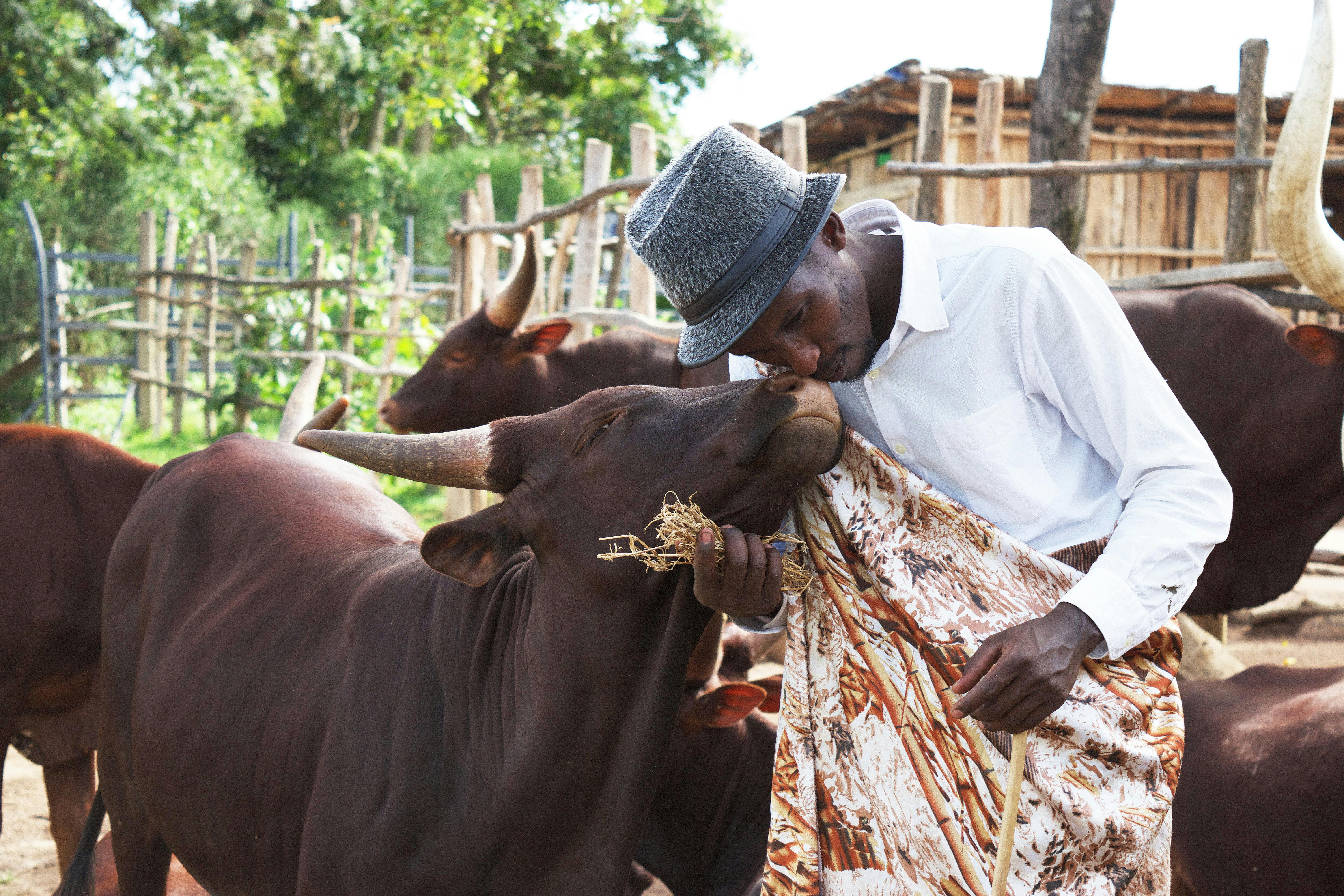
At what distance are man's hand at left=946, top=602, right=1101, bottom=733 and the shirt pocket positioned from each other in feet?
0.85

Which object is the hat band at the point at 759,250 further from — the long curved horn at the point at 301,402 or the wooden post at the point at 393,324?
the wooden post at the point at 393,324

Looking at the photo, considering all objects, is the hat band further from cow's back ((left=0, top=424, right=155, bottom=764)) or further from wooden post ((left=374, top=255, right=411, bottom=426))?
wooden post ((left=374, top=255, right=411, bottom=426))

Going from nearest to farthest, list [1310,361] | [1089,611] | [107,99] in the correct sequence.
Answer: [1089,611], [1310,361], [107,99]

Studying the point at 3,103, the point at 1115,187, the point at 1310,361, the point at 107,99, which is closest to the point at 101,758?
the point at 1310,361

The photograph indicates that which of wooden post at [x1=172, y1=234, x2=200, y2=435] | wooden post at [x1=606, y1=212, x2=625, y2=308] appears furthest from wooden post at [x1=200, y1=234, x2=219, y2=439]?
wooden post at [x1=606, y1=212, x2=625, y2=308]

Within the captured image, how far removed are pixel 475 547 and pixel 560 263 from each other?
263 inches

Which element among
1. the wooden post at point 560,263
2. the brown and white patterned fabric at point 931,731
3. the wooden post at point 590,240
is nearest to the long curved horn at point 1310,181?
the brown and white patterned fabric at point 931,731

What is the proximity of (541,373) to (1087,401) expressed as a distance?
4.58 meters

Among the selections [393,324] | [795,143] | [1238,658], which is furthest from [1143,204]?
[393,324]

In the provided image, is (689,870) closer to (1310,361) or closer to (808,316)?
(808,316)

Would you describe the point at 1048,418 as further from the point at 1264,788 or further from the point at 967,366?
the point at 1264,788

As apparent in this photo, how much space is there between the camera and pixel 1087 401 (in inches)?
75.3

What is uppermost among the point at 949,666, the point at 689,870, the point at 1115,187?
the point at 1115,187

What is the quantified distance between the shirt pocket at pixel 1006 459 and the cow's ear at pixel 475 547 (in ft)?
3.10
